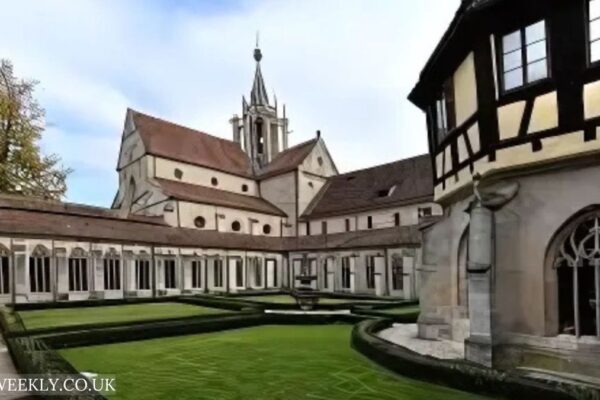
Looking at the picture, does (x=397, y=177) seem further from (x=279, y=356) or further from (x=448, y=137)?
(x=279, y=356)

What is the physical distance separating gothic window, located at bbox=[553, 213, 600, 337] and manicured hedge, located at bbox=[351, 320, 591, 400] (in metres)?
2.01

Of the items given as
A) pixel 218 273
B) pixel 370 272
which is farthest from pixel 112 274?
pixel 370 272

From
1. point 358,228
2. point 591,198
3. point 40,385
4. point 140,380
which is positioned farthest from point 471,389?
point 358,228

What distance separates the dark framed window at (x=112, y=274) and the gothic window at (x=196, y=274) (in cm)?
516

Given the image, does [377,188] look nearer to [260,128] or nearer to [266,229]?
[266,229]

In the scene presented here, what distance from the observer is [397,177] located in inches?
1401

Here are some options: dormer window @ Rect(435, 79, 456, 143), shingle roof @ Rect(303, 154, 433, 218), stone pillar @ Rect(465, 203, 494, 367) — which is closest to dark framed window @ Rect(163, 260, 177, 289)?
shingle roof @ Rect(303, 154, 433, 218)

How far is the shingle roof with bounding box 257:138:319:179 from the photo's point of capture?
41525 millimetres

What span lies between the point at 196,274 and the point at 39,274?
9.71m

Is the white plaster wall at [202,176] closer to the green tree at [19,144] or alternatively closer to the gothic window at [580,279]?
the green tree at [19,144]

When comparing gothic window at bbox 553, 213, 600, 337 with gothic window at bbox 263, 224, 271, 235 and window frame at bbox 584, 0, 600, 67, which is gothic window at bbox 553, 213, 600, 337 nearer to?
window frame at bbox 584, 0, 600, 67

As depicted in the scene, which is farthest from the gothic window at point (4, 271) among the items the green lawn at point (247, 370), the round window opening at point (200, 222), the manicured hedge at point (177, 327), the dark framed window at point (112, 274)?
the green lawn at point (247, 370)

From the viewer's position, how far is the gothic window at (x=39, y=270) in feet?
75.6

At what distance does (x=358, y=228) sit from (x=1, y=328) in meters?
26.0
